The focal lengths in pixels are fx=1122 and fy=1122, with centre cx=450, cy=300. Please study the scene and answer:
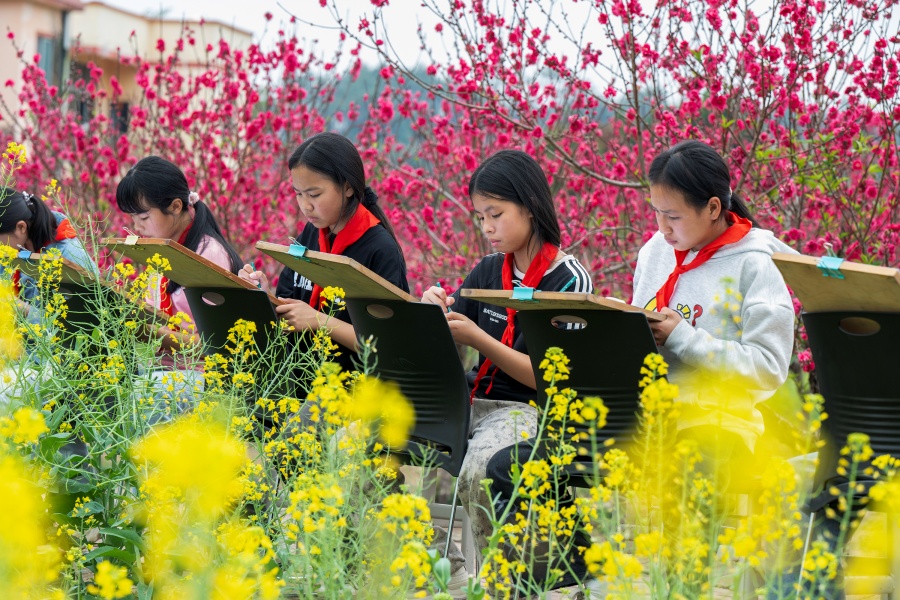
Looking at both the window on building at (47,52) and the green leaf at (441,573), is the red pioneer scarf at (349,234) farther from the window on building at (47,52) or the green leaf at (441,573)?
the window on building at (47,52)

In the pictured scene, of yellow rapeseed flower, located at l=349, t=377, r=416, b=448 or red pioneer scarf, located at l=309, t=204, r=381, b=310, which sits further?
red pioneer scarf, located at l=309, t=204, r=381, b=310

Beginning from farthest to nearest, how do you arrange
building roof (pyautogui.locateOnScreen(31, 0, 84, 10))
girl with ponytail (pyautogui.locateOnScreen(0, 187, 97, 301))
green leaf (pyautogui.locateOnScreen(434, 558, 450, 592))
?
building roof (pyautogui.locateOnScreen(31, 0, 84, 10)) → girl with ponytail (pyautogui.locateOnScreen(0, 187, 97, 301)) → green leaf (pyautogui.locateOnScreen(434, 558, 450, 592))

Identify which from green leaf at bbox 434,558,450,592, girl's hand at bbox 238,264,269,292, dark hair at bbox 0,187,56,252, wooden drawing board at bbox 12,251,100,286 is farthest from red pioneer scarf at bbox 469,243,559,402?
dark hair at bbox 0,187,56,252

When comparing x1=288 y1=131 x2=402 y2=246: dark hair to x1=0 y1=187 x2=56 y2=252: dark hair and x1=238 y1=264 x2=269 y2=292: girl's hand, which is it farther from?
x1=0 y1=187 x2=56 y2=252: dark hair

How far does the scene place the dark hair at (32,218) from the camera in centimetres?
421

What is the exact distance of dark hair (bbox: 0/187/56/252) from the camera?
166 inches

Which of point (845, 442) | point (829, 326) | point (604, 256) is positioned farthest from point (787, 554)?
point (604, 256)

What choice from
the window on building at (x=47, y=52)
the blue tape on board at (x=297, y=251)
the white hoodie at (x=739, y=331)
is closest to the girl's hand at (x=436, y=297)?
the blue tape on board at (x=297, y=251)

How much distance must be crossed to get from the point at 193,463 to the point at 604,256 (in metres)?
3.85

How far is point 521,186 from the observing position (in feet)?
10.4

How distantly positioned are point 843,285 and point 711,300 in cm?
70

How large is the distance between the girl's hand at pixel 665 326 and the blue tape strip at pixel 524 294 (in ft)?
1.19

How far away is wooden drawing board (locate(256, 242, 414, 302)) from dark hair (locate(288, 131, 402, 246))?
0.69 m

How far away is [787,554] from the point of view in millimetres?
Result: 2580
